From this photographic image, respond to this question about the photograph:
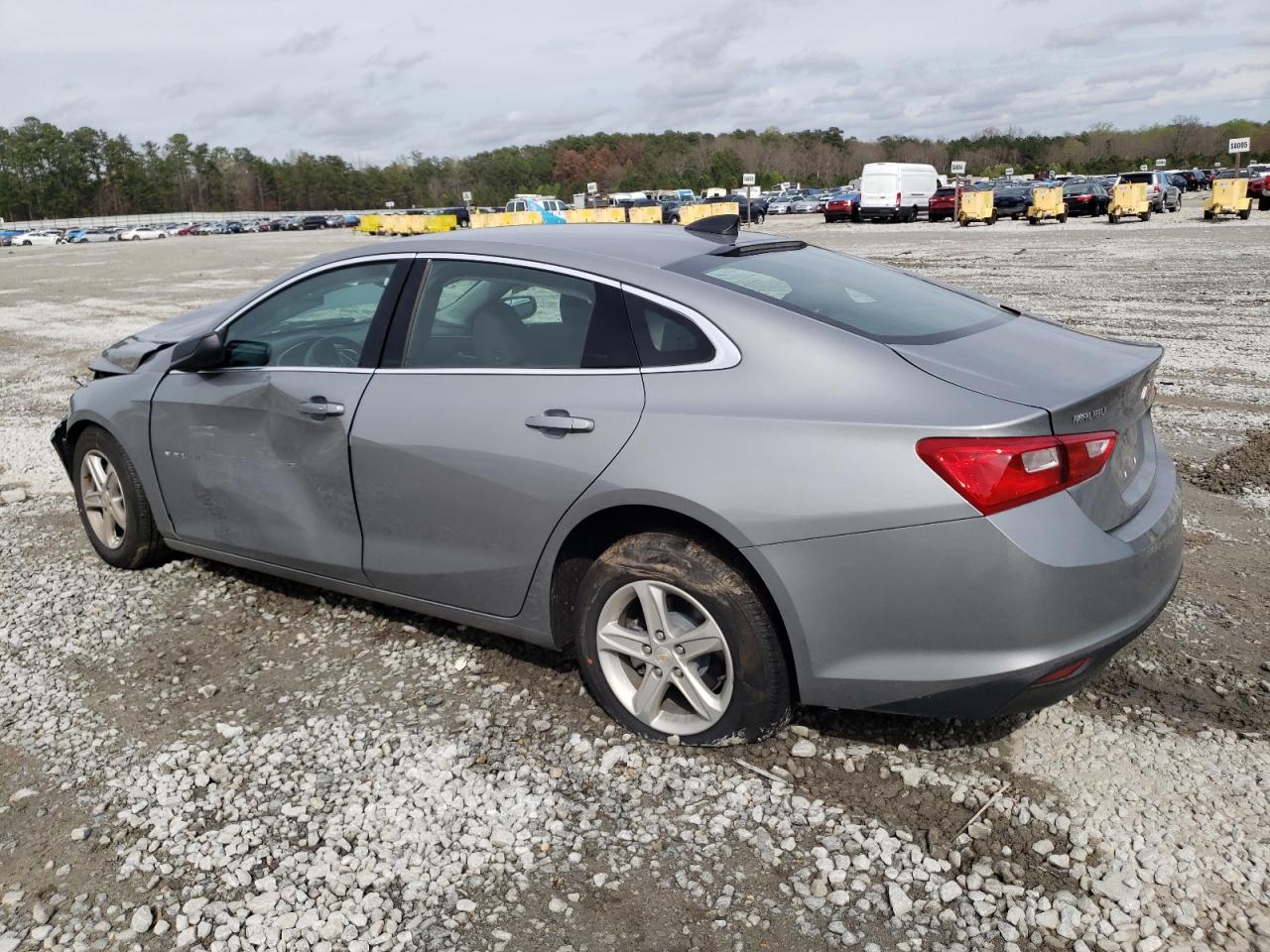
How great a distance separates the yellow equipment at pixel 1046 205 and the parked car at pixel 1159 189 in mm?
3156

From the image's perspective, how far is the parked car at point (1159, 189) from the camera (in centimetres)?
3942

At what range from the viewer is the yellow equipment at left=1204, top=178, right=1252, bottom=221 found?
3397 cm

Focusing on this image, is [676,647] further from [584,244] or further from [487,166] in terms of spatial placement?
[487,166]

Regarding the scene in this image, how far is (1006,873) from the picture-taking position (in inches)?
106

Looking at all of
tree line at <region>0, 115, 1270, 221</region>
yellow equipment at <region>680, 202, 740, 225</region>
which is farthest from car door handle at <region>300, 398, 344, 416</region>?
tree line at <region>0, 115, 1270, 221</region>

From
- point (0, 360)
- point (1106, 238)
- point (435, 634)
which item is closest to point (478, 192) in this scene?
point (1106, 238)

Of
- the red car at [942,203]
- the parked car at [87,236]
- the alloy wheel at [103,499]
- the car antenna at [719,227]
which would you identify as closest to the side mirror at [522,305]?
the car antenna at [719,227]

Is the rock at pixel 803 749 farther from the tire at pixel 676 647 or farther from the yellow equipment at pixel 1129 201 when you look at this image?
the yellow equipment at pixel 1129 201

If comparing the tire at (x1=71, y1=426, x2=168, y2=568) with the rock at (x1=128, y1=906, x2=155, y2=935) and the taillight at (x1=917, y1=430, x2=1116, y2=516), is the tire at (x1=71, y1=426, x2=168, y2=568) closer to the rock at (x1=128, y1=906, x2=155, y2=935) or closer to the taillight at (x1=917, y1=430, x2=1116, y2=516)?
the rock at (x1=128, y1=906, x2=155, y2=935)

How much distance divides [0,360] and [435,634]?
11273 mm

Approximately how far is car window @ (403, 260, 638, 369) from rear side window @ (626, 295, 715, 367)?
0.04 metres

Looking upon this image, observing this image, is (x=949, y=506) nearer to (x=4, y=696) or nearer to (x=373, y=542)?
(x=373, y=542)

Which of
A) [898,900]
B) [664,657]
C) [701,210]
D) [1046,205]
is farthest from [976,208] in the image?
[898,900]

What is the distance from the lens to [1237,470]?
6094mm
